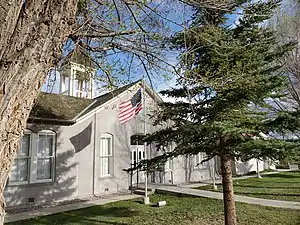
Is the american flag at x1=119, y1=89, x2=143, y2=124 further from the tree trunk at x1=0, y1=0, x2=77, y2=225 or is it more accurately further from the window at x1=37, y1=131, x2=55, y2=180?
the tree trunk at x1=0, y1=0, x2=77, y2=225

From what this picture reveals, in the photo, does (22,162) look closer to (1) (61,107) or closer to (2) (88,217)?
(1) (61,107)

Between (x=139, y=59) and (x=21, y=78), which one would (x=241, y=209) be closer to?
(x=139, y=59)

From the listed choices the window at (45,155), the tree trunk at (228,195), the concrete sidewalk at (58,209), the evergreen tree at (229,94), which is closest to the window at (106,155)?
the concrete sidewalk at (58,209)

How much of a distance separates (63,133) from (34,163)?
1.95 metres

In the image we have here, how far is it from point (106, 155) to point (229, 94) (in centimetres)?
969


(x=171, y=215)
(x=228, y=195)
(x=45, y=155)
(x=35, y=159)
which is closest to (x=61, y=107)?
(x=45, y=155)

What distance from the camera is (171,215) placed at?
9141 millimetres

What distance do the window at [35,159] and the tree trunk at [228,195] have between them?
8540 millimetres

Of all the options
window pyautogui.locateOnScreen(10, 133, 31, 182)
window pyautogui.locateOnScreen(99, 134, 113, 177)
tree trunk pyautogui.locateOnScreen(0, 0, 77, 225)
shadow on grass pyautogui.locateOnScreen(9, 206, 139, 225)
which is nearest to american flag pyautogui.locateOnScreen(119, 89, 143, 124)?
window pyautogui.locateOnScreen(99, 134, 113, 177)

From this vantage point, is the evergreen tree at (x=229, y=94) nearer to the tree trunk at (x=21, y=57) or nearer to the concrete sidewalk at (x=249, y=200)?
the tree trunk at (x=21, y=57)

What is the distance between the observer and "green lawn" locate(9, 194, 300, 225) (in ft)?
27.2

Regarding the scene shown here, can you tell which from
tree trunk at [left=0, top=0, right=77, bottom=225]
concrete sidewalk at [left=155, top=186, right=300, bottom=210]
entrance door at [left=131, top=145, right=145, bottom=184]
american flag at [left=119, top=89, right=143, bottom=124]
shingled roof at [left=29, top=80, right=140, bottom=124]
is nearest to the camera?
tree trunk at [left=0, top=0, right=77, bottom=225]

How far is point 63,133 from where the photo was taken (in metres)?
12.8

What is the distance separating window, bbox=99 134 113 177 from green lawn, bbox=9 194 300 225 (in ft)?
11.2
